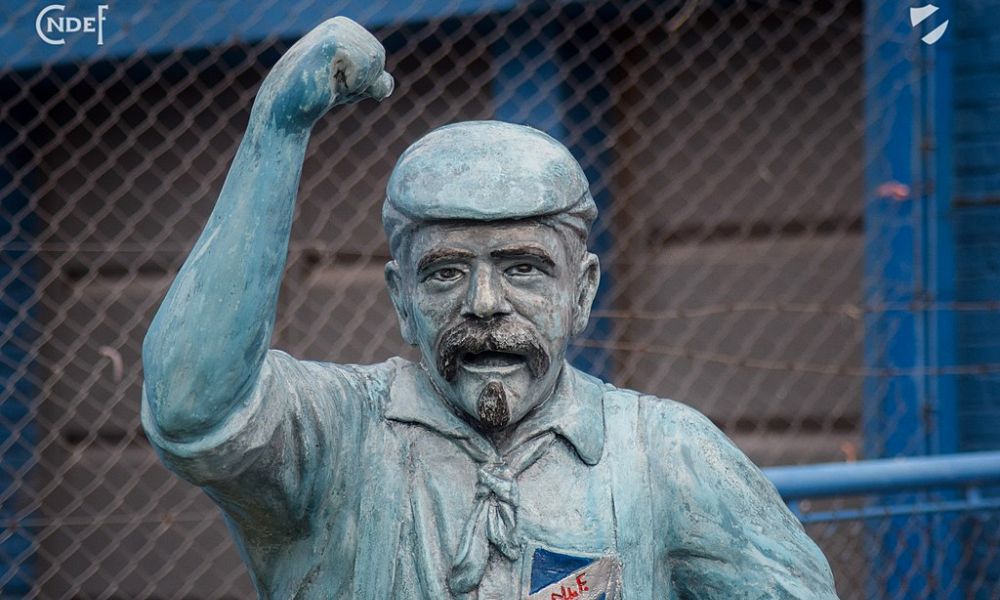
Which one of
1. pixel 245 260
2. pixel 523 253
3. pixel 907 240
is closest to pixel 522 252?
pixel 523 253

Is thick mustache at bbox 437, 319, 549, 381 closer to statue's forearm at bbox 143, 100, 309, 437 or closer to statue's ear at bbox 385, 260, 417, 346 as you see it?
statue's ear at bbox 385, 260, 417, 346

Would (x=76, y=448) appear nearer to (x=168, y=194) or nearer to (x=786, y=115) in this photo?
(x=168, y=194)

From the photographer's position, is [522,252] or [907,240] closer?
[522,252]

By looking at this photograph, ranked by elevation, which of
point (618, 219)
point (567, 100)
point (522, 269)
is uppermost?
point (522, 269)

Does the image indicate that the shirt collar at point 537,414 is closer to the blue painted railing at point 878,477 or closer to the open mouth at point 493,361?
the open mouth at point 493,361

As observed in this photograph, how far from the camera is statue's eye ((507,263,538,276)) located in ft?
6.09

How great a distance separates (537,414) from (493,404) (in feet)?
0.35

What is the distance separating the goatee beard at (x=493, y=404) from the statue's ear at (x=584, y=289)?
17 centimetres

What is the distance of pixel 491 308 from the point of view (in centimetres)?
181

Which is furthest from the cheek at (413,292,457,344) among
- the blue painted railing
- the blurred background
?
the blurred background

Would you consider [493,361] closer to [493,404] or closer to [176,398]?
[493,404]

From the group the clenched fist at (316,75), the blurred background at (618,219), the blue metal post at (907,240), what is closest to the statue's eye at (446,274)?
the clenched fist at (316,75)

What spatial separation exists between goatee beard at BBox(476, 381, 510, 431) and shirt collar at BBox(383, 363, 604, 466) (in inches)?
3.0

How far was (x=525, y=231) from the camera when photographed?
6.06 feet
